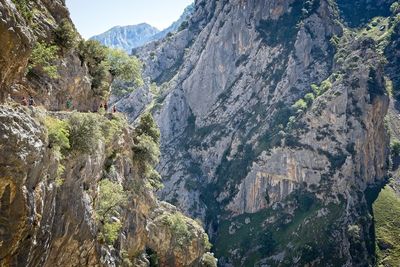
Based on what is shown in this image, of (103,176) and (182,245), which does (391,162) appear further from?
(103,176)

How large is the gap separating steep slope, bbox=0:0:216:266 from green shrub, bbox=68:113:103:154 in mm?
89

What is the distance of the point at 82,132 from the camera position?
36938 mm

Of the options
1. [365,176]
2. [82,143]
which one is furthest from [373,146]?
[82,143]

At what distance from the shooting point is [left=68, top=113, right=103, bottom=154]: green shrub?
36.4m

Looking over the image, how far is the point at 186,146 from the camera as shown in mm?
195000

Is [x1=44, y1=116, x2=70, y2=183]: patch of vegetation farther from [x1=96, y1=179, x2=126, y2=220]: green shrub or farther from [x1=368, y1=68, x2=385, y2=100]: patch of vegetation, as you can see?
[x1=368, y1=68, x2=385, y2=100]: patch of vegetation

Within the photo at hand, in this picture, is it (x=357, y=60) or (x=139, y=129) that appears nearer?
(x=139, y=129)

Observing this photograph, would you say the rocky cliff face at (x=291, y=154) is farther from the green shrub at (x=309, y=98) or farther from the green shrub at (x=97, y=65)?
the green shrub at (x=97, y=65)

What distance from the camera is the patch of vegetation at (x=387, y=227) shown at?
408 feet

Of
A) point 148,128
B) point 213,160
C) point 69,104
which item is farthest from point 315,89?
point 69,104

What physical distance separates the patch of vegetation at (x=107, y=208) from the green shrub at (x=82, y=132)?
9.42 meters

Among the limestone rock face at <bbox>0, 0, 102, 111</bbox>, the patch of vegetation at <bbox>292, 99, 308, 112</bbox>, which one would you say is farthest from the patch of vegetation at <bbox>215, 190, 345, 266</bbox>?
the limestone rock face at <bbox>0, 0, 102, 111</bbox>

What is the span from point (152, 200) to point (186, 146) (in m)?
128

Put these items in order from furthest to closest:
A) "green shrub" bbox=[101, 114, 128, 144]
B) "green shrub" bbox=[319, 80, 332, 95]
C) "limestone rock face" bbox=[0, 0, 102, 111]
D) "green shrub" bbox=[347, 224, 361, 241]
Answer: "green shrub" bbox=[319, 80, 332, 95] → "green shrub" bbox=[347, 224, 361, 241] → "green shrub" bbox=[101, 114, 128, 144] → "limestone rock face" bbox=[0, 0, 102, 111]
